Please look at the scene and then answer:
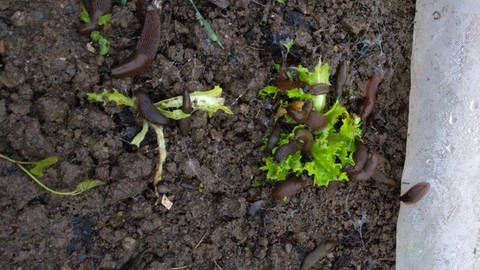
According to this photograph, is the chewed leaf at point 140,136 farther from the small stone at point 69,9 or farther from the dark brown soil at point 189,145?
the small stone at point 69,9

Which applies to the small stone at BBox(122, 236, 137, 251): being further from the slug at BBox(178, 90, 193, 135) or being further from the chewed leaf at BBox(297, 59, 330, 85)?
the chewed leaf at BBox(297, 59, 330, 85)

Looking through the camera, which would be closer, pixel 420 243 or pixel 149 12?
pixel 149 12

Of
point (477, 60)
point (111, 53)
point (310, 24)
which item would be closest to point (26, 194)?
point (111, 53)

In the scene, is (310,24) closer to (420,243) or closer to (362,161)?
(362,161)

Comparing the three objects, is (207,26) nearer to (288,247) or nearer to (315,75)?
(315,75)

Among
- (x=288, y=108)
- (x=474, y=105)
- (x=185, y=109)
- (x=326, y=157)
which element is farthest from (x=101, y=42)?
(x=474, y=105)

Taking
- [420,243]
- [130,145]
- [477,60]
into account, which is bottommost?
[420,243]

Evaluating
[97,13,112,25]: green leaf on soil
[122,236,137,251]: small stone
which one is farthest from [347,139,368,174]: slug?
[97,13,112,25]: green leaf on soil
